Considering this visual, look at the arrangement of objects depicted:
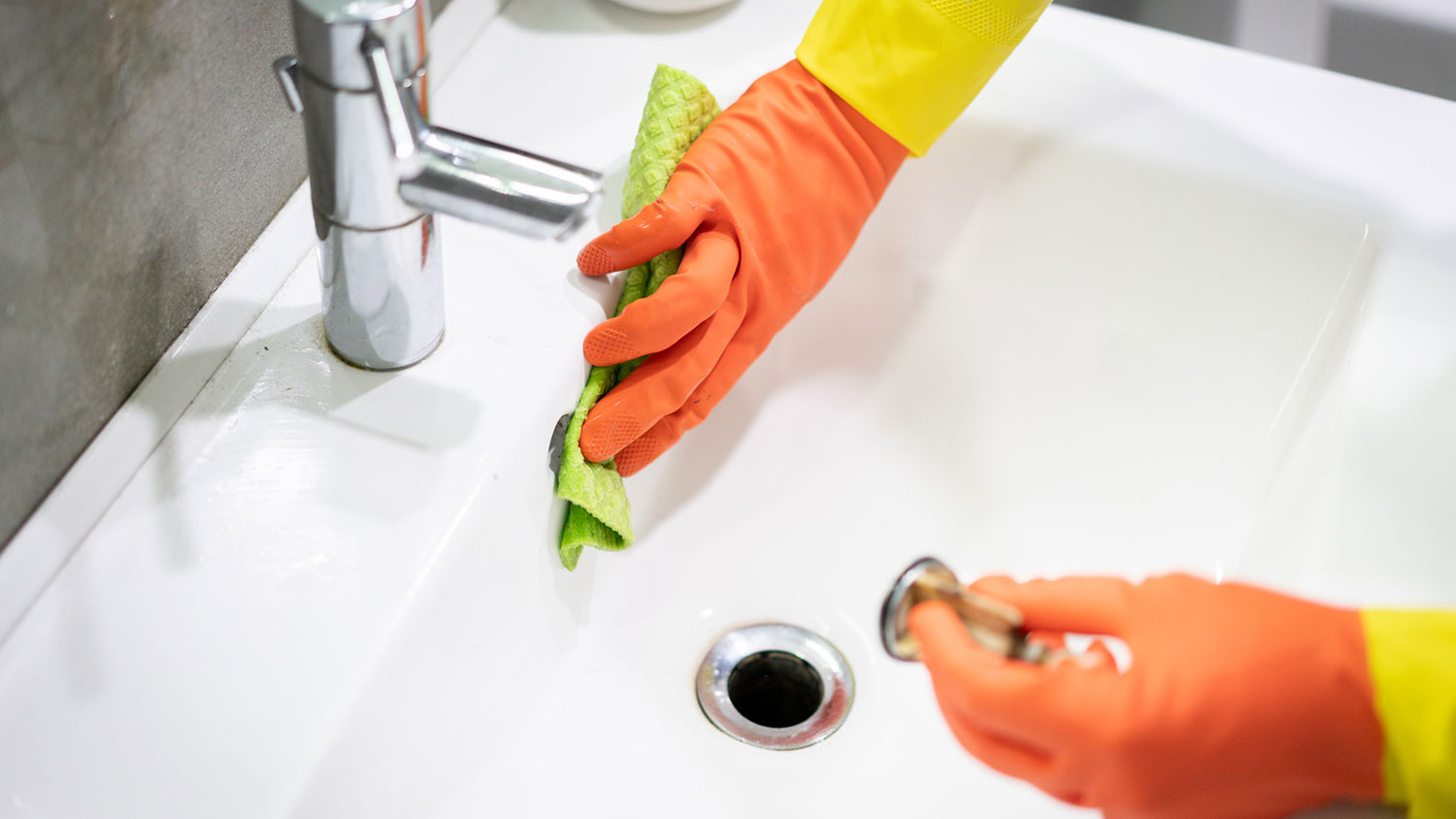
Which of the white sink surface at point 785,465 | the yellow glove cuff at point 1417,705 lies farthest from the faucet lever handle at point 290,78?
the yellow glove cuff at point 1417,705

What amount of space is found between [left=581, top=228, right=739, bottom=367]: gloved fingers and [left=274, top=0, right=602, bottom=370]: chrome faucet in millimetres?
82

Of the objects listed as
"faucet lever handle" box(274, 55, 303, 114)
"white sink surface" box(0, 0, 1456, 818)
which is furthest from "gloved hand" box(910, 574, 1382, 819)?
"faucet lever handle" box(274, 55, 303, 114)

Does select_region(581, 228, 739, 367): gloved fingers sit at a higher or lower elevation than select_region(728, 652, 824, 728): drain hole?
higher

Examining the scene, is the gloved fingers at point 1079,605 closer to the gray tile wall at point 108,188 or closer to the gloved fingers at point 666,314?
the gloved fingers at point 666,314

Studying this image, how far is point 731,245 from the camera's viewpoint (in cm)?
56

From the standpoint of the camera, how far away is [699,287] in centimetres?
53

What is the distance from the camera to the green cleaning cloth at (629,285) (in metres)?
0.52

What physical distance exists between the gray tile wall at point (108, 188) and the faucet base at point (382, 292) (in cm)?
7

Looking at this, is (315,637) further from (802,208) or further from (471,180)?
(802,208)

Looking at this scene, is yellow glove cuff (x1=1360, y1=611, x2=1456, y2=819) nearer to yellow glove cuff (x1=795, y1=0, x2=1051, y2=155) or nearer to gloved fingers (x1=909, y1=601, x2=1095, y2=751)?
gloved fingers (x1=909, y1=601, x2=1095, y2=751)

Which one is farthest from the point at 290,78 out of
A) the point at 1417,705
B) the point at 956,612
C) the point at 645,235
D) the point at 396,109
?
the point at 1417,705

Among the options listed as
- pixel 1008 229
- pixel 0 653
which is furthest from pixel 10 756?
pixel 1008 229

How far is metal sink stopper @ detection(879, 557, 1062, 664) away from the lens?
0.41 meters

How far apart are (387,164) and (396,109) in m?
0.02
